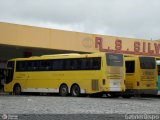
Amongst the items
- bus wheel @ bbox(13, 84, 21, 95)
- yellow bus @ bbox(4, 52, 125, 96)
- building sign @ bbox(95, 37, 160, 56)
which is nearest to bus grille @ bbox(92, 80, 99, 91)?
yellow bus @ bbox(4, 52, 125, 96)

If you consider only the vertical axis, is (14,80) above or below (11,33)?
below

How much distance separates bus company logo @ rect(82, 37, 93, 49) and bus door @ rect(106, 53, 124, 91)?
10603 millimetres

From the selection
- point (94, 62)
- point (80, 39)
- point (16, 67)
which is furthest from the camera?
point (80, 39)

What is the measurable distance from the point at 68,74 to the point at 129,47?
558 inches

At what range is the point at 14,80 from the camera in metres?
35.2

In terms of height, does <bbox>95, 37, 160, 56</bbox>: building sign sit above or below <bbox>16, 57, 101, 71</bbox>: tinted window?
above

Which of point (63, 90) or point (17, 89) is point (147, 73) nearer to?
point (63, 90)

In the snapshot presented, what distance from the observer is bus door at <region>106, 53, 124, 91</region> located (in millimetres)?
29234

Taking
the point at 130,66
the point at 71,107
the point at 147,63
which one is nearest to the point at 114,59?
the point at 130,66

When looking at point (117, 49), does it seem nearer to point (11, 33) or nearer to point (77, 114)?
point (11, 33)

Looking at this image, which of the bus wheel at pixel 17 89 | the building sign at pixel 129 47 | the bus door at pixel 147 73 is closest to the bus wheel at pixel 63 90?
the bus wheel at pixel 17 89

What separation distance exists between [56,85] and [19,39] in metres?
5.79

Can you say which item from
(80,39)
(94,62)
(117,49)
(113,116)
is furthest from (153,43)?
(113,116)

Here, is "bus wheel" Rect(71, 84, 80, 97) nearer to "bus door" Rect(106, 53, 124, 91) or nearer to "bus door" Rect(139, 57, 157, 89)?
"bus door" Rect(106, 53, 124, 91)
